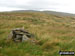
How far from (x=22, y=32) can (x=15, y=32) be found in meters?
0.48

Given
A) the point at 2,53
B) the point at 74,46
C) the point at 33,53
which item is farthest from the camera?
the point at 74,46

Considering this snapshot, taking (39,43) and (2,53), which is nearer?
(2,53)

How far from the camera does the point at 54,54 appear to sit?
26.5 feet

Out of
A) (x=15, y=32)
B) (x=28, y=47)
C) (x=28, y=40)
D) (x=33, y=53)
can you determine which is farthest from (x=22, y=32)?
(x=33, y=53)

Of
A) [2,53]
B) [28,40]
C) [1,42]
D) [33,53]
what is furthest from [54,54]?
[1,42]

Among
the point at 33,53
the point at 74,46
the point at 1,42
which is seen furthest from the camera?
the point at 1,42

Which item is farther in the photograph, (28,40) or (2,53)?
(28,40)

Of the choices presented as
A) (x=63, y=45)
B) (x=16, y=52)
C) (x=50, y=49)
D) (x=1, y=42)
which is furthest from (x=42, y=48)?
(x=1, y=42)

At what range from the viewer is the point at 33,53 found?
8273mm

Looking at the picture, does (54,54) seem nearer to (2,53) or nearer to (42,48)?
(42,48)

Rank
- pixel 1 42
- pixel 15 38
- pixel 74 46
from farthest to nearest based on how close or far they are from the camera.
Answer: pixel 15 38 < pixel 1 42 < pixel 74 46

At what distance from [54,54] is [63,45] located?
167cm

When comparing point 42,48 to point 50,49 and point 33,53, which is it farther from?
point 33,53

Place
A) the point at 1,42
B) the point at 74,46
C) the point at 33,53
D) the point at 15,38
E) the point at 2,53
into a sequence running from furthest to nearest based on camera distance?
the point at 15,38
the point at 1,42
the point at 74,46
the point at 33,53
the point at 2,53
